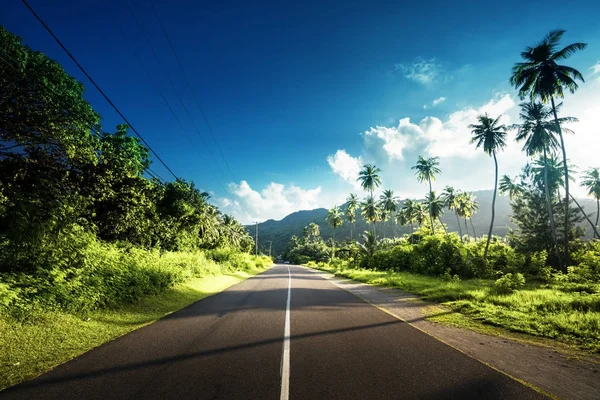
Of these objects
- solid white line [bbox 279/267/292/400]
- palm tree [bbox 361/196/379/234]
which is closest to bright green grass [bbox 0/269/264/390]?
solid white line [bbox 279/267/292/400]

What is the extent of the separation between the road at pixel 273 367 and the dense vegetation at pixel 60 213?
9.41 ft

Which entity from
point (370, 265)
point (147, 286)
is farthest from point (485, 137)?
point (147, 286)

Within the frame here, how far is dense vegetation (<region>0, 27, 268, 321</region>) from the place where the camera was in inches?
295

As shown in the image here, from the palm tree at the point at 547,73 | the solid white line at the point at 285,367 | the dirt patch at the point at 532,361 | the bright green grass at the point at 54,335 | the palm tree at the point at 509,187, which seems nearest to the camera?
the solid white line at the point at 285,367

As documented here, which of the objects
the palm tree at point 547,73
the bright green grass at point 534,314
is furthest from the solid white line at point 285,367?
the palm tree at point 547,73

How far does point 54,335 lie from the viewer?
6363 mm

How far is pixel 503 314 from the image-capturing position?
9.08 metres

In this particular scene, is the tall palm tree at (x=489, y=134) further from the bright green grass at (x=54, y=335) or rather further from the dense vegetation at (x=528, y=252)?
the bright green grass at (x=54, y=335)

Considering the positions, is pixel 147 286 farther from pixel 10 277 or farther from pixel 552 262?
pixel 552 262

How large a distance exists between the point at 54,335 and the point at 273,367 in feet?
17.4

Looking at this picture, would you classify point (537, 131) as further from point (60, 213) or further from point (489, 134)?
point (60, 213)

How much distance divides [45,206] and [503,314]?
14.9 m

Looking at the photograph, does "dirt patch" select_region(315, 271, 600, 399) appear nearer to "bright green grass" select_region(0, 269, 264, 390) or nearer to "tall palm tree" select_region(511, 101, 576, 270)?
"bright green grass" select_region(0, 269, 264, 390)

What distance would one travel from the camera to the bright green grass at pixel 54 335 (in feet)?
16.2
